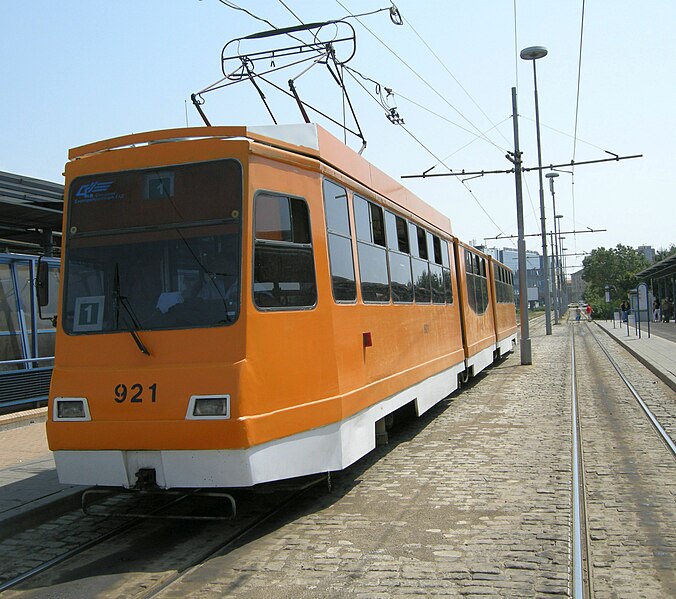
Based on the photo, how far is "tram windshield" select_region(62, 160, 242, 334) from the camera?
19.0 ft

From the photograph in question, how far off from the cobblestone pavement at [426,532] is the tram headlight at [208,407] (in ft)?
3.21

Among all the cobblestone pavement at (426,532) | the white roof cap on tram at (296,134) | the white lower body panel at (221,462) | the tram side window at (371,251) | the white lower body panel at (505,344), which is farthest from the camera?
the white lower body panel at (505,344)

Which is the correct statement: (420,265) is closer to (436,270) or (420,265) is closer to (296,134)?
(436,270)

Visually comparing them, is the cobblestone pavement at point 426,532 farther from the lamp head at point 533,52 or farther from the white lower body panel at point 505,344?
the lamp head at point 533,52

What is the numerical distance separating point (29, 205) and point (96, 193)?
6.08 m

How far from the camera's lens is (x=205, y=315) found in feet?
18.9

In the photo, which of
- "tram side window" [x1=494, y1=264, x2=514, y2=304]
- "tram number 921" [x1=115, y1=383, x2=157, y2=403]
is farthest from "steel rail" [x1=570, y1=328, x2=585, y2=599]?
"tram side window" [x1=494, y1=264, x2=514, y2=304]

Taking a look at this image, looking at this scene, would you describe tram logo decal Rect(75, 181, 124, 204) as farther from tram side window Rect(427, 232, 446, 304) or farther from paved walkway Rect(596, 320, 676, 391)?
paved walkway Rect(596, 320, 676, 391)

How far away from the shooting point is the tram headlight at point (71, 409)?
5.77 metres

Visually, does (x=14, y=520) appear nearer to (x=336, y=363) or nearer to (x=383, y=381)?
(x=336, y=363)

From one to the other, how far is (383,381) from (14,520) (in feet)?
11.7

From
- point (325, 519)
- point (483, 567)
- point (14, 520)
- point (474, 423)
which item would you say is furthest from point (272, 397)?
point (474, 423)

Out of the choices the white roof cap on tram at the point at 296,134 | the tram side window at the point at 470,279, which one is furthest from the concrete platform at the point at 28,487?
the tram side window at the point at 470,279

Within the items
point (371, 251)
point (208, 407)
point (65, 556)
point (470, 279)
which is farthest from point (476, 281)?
point (65, 556)
